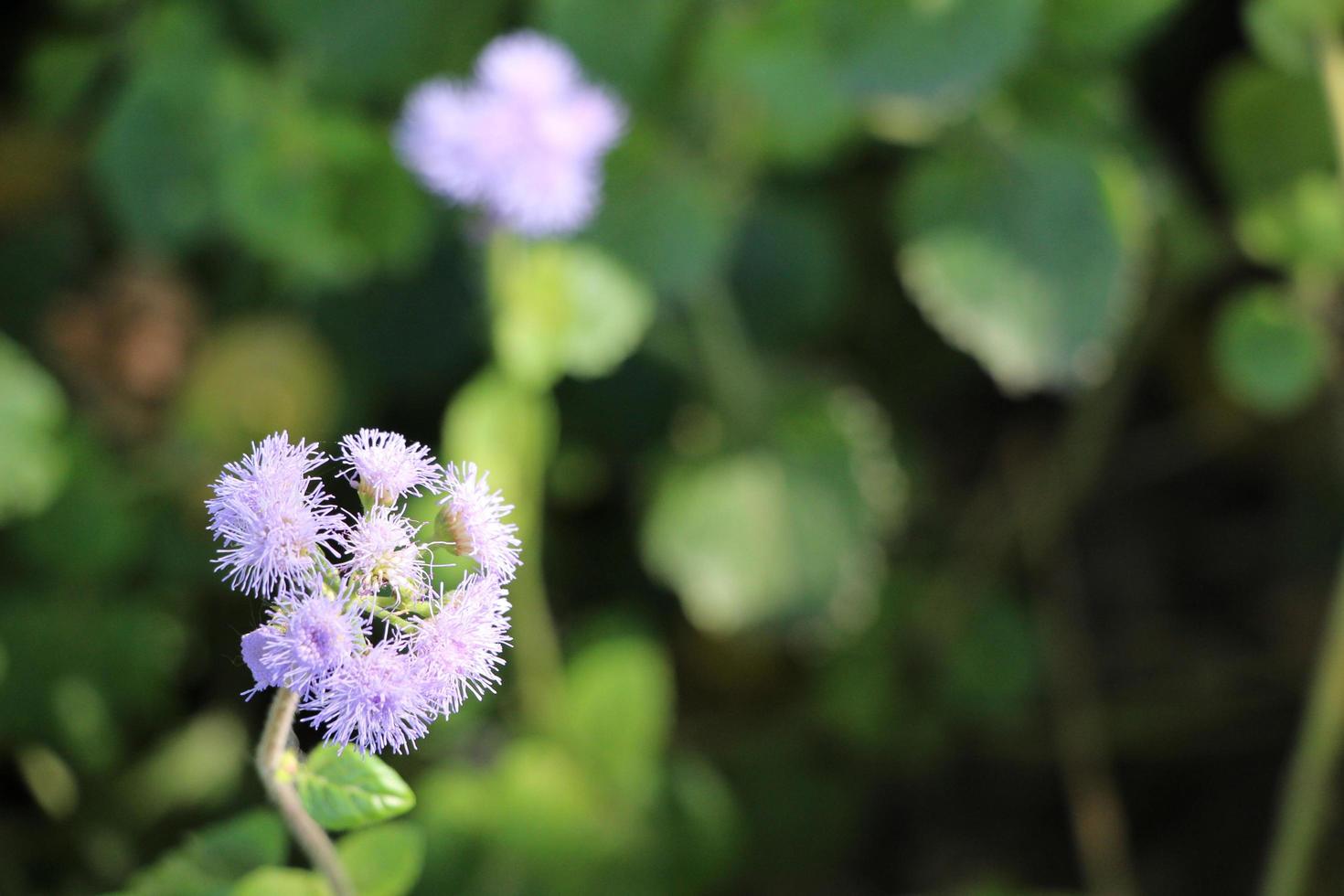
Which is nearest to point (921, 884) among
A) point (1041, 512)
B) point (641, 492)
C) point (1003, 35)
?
point (1041, 512)

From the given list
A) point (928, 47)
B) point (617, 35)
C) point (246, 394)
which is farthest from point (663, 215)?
point (246, 394)

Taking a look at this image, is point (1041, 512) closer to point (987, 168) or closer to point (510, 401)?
point (987, 168)

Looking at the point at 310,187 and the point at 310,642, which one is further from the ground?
the point at 310,187

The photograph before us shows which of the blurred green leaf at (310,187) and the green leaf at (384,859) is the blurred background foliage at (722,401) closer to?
the blurred green leaf at (310,187)

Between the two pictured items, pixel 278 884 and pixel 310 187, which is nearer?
pixel 278 884

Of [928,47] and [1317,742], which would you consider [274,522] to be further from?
[1317,742]
